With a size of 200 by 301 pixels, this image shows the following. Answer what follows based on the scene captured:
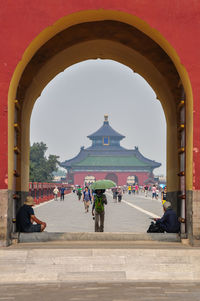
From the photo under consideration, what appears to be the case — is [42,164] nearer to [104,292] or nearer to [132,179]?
[132,179]

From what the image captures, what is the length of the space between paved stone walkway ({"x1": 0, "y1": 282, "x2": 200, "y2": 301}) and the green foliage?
230 ft

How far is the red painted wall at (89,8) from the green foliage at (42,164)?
6873cm

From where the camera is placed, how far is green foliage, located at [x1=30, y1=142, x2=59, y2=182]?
273 ft

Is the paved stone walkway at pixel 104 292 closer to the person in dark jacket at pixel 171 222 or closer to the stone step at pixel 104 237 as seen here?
the stone step at pixel 104 237

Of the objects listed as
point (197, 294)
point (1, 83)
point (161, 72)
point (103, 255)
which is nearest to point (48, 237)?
point (103, 255)

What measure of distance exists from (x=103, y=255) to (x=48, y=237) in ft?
5.33

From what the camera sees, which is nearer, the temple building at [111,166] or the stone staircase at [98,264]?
the stone staircase at [98,264]

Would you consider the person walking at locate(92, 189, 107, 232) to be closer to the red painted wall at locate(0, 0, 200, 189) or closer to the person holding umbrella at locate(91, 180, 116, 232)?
the person holding umbrella at locate(91, 180, 116, 232)

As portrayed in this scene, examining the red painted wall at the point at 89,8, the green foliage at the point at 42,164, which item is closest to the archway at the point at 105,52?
the red painted wall at the point at 89,8

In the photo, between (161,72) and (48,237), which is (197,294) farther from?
(161,72)

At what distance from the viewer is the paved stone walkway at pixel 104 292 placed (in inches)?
252

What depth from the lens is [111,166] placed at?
379 ft

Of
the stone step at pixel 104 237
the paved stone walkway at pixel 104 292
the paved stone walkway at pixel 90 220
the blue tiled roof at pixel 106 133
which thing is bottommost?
the paved stone walkway at pixel 90 220

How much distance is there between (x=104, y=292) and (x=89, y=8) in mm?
4315
